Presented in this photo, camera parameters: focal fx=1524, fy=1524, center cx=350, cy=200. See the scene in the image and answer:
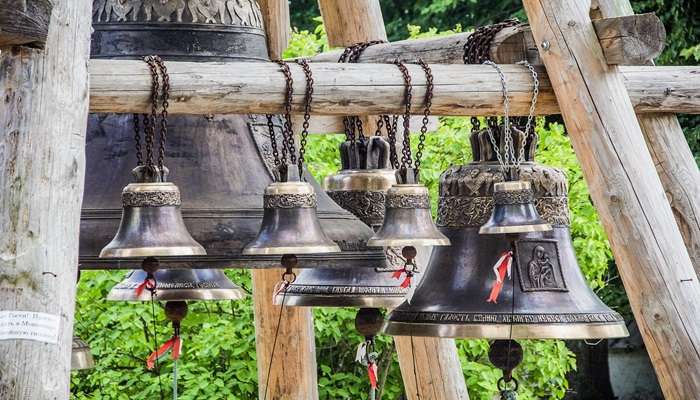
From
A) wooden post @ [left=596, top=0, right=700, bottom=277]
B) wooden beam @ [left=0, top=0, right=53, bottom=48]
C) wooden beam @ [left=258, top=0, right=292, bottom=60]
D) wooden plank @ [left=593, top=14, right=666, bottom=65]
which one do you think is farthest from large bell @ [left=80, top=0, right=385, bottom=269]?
wooden beam @ [left=258, top=0, right=292, bottom=60]

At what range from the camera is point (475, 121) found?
5.19 m

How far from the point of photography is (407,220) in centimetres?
479

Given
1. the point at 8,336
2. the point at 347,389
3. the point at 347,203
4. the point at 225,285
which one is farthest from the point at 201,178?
the point at 347,389

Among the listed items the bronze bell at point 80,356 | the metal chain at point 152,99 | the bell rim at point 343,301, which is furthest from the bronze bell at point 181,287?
the metal chain at point 152,99

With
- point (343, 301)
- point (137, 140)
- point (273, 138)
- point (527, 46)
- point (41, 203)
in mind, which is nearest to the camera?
point (41, 203)

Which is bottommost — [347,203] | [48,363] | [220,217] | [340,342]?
[48,363]

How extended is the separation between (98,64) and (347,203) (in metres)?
1.41

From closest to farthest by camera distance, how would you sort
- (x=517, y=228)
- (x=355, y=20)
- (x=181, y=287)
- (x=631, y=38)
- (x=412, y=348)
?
(x=517, y=228) < (x=631, y=38) < (x=181, y=287) < (x=412, y=348) < (x=355, y=20)

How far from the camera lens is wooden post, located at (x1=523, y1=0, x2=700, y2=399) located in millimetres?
4949

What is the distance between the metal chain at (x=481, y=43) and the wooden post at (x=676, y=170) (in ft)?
1.78

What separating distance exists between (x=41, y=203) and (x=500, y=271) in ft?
5.10

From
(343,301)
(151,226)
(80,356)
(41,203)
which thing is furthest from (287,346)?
(41,203)

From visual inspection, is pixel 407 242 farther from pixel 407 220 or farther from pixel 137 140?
pixel 137 140

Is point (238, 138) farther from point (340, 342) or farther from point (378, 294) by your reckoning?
point (340, 342)
